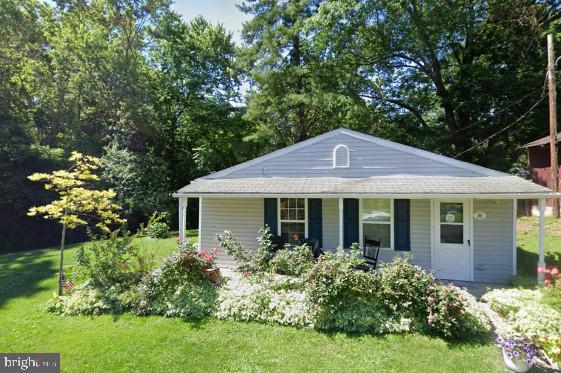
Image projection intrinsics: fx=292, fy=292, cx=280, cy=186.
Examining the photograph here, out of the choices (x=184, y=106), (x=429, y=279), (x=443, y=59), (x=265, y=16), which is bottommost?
(x=429, y=279)

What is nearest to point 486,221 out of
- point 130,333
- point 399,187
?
point 399,187

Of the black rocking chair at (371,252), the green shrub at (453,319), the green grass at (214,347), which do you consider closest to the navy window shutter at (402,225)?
the black rocking chair at (371,252)

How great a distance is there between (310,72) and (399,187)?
431 inches

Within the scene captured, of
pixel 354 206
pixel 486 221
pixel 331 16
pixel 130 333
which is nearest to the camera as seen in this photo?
pixel 130 333

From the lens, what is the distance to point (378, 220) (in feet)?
27.5

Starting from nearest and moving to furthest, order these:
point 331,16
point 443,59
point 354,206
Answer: point 354,206 → point 331,16 → point 443,59

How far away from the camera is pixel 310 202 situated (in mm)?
8812

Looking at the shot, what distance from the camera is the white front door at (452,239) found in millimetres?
7734

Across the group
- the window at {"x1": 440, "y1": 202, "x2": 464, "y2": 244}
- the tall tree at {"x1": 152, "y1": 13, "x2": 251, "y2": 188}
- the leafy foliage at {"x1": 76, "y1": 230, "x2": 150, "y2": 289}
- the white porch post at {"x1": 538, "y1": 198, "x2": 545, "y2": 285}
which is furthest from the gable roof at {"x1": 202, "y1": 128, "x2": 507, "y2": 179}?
the tall tree at {"x1": 152, "y1": 13, "x2": 251, "y2": 188}

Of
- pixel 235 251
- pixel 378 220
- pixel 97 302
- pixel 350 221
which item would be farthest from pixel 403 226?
pixel 97 302

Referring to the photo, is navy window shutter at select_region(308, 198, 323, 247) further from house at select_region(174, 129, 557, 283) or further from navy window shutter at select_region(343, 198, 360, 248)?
navy window shutter at select_region(343, 198, 360, 248)

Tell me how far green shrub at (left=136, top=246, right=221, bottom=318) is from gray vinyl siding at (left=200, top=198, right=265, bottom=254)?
2502mm

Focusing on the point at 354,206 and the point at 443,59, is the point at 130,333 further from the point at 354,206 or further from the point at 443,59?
the point at 443,59

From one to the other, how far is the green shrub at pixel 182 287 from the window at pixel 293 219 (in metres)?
2.85
